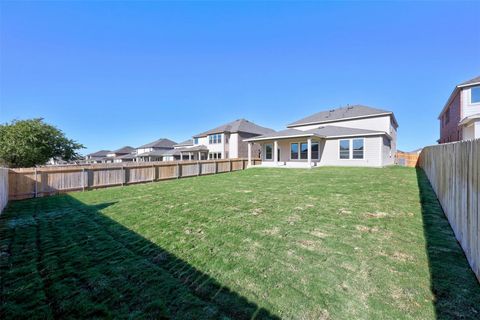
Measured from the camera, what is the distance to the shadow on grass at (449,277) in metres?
2.06

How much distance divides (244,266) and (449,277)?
2.60m

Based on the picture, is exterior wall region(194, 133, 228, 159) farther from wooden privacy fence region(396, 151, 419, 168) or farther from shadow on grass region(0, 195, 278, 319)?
shadow on grass region(0, 195, 278, 319)

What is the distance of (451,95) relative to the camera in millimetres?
18500

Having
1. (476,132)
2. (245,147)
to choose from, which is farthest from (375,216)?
(245,147)

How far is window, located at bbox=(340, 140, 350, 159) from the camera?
18203 mm

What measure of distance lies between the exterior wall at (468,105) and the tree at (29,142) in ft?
116

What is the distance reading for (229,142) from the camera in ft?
103

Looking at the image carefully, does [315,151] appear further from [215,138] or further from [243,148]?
[215,138]

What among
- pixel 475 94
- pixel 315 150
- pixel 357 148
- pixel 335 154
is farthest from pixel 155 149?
pixel 475 94

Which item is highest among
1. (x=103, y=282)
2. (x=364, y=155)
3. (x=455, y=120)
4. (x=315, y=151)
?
(x=455, y=120)

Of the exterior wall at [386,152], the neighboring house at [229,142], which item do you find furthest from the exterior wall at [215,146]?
the exterior wall at [386,152]

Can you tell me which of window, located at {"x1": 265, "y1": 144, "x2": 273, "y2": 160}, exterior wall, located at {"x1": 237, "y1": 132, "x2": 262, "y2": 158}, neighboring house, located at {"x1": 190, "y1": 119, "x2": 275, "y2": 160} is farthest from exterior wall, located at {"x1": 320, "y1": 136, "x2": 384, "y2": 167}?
neighboring house, located at {"x1": 190, "y1": 119, "x2": 275, "y2": 160}

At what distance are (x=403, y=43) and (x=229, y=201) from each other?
662 inches

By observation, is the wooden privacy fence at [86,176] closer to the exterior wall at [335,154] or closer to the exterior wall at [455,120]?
the exterior wall at [335,154]
